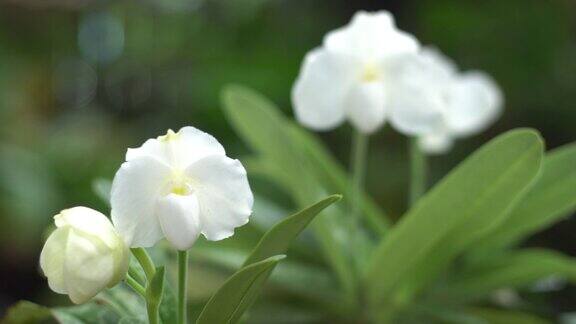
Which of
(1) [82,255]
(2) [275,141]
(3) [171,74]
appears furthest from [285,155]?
(3) [171,74]

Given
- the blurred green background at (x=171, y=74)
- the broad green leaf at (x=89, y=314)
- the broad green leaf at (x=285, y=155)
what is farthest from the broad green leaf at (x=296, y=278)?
the blurred green background at (x=171, y=74)

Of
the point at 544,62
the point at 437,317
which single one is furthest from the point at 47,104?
the point at 437,317

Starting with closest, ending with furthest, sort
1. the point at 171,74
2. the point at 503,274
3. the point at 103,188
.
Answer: the point at 103,188
the point at 503,274
the point at 171,74

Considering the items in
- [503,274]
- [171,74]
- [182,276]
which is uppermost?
[182,276]

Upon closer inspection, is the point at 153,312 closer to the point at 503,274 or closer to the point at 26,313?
the point at 26,313

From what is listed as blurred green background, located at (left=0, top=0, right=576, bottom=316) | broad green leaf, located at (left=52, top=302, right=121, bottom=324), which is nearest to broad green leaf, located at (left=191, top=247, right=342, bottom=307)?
broad green leaf, located at (left=52, top=302, right=121, bottom=324)

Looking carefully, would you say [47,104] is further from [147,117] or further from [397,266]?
[397,266]
